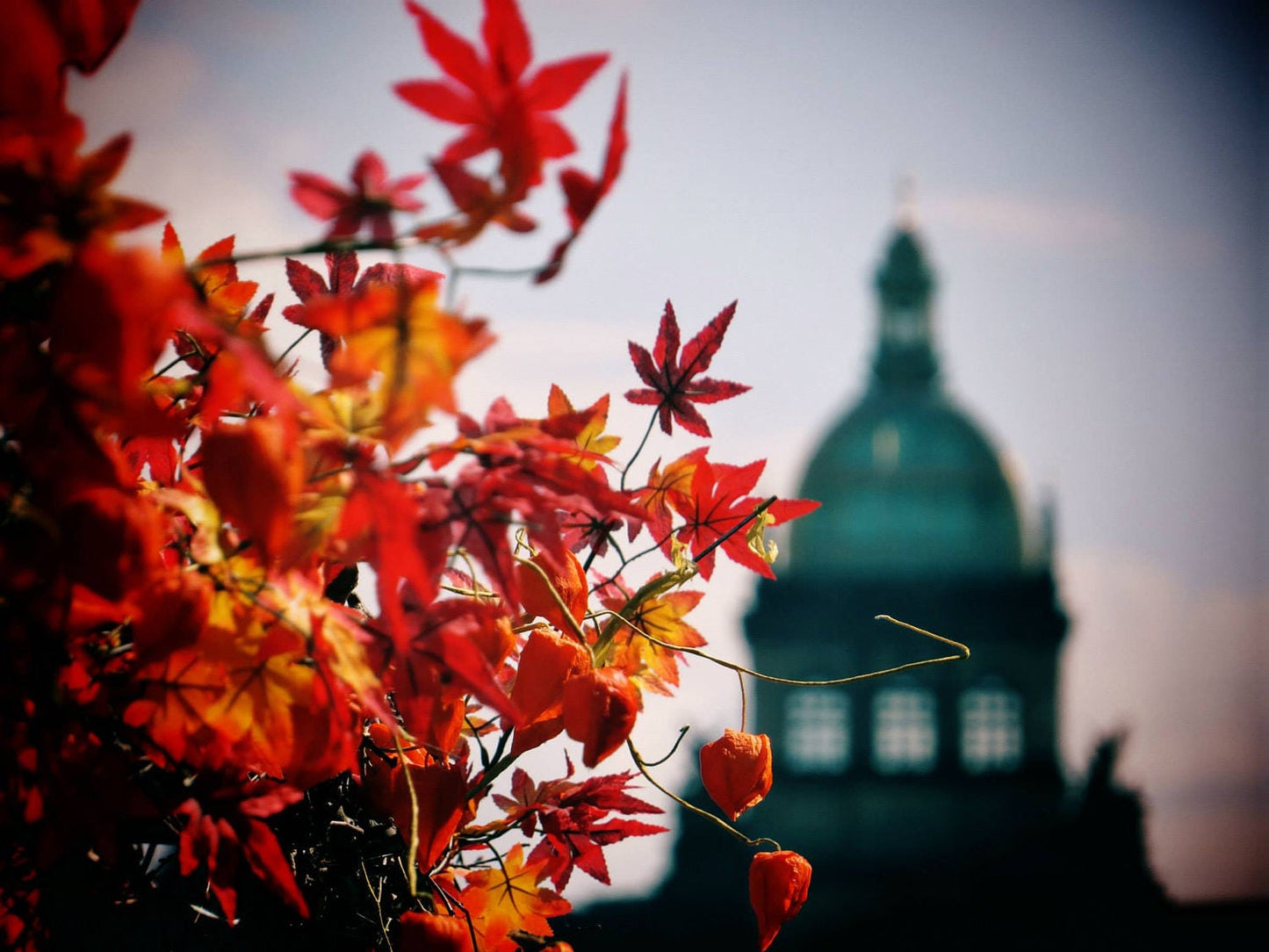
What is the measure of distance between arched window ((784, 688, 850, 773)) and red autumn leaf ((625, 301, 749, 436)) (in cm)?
1700

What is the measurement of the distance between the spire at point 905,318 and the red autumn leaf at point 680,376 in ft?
61.4

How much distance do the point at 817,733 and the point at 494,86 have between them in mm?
17805

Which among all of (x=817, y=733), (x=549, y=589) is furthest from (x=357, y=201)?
(x=817, y=733)

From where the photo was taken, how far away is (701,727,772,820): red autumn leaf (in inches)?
17.3

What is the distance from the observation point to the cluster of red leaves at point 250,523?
9.8 inches

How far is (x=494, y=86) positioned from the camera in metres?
0.29

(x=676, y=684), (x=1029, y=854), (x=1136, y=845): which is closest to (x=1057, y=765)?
(x=1136, y=845)

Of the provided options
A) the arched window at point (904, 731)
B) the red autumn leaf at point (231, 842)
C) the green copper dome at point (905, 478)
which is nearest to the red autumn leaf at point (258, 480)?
the red autumn leaf at point (231, 842)

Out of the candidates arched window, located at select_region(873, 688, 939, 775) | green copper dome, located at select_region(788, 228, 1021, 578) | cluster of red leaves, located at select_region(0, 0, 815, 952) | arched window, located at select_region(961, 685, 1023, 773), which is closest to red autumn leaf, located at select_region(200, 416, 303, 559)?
cluster of red leaves, located at select_region(0, 0, 815, 952)

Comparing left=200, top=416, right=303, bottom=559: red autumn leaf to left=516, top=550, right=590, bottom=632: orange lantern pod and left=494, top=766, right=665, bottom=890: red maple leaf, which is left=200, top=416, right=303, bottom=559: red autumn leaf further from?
left=494, top=766, right=665, bottom=890: red maple leaf

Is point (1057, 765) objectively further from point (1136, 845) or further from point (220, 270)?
point (220, 270)

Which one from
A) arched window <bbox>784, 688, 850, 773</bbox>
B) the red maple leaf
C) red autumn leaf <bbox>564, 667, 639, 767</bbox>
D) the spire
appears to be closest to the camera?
red autumn leaf <bbox>564, 667, 639, 767</bbox>

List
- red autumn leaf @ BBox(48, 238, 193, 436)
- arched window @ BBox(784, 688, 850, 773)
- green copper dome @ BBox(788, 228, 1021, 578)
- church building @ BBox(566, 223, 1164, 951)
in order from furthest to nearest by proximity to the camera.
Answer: green copper dome @ BBox(788, 228, 1021, 578), arched window @ BBox(784, 688, 850, 773), church building @ BBox(566, 223, 1164, 951), red autumn leaf @ BBox(48, 238, 193, 436)

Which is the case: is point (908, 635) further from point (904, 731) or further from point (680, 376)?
point (680, 376)
